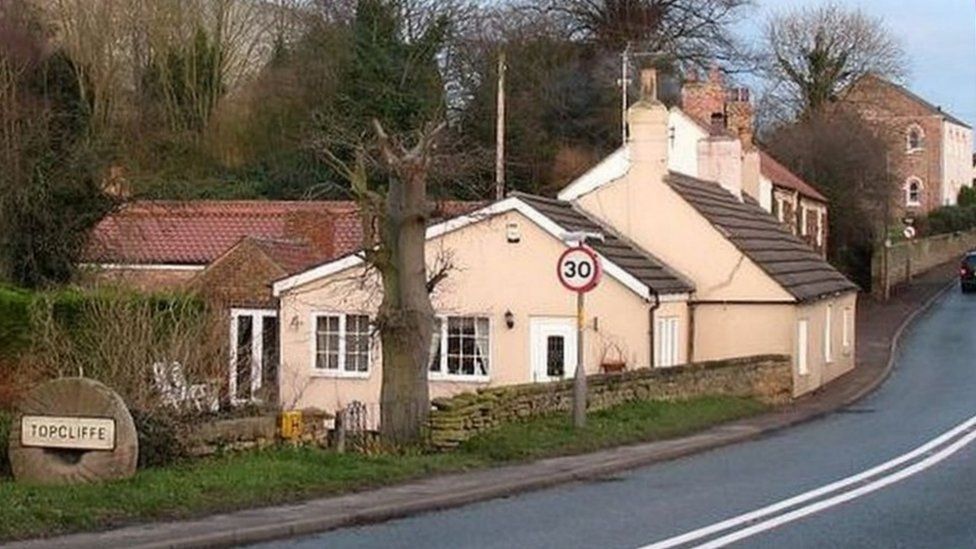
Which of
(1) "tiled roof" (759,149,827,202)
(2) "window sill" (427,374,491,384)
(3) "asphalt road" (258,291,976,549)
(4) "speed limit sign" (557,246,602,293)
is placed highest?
(1) "tiled roof" (759,149,827,202)

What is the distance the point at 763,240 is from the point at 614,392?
14.5 m

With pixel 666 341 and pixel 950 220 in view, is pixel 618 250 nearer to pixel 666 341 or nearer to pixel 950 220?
pixel 666 341

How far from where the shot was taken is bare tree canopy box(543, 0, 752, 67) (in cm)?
7012

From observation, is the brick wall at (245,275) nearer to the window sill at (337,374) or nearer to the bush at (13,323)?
the window sill at (337,374)

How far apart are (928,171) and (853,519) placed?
10542cm

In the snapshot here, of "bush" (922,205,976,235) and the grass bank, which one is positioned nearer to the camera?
the grass bank

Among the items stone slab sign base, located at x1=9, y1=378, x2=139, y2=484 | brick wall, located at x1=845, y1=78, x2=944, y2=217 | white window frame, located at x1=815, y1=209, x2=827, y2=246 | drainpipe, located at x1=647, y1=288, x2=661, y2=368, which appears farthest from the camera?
brick wall, located at x1=845, y1=78, x2=944, y2=217

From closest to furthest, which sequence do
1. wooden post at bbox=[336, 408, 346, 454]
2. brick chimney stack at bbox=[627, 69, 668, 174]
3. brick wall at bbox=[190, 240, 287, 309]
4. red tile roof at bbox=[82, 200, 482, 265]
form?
wooden post at bbox=[336, 408, 346, 454], brick wall at bbox=[190, 240, 287, 309], brick chimney stack at bbox=[627, 69, 668, 174], red tile roof at bbox=[82, 200, 482, 265]

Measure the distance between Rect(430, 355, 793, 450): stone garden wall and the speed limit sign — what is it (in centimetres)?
172

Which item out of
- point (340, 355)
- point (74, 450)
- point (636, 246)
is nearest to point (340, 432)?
point (74, 450)

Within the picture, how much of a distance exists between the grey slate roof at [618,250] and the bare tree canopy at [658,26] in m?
32.4

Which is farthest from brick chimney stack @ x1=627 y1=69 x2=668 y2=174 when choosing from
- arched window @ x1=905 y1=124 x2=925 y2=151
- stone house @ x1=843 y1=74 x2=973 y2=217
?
arched window @ x1=905 y1=124 x2=925 y2=151

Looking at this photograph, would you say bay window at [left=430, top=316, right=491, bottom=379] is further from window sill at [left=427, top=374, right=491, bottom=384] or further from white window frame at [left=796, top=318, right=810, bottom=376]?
white window frame at [left=796, top=318, right=810, bottom=376]

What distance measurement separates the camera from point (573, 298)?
115ft
